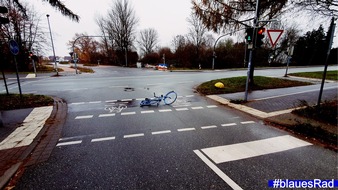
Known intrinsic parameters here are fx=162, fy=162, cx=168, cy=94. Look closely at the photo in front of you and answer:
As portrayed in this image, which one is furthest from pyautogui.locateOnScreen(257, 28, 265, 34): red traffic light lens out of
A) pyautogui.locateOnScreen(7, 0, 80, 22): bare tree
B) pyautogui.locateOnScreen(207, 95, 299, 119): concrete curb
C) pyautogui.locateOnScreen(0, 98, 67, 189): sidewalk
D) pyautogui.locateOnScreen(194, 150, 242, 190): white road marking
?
pyautogui.locateOnScreen(0, 98, 67, 189): sidewalk

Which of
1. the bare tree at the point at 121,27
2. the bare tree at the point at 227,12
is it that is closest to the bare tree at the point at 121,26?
the bare tree at the point at 121,27

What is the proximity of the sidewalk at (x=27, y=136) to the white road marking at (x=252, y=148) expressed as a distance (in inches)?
157

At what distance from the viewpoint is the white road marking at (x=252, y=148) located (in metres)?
3.78

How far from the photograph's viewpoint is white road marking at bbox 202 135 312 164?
378 cm

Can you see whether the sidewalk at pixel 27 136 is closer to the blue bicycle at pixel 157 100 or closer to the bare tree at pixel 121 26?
the blue bicycle at pixel 157 100

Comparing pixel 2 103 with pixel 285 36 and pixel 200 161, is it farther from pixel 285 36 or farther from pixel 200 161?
pixel 285 36

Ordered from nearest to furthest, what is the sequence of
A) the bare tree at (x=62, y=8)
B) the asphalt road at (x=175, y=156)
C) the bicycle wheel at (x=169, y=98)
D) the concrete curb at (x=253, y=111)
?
the asphalt road at (x=175, y=156) → the bare tree at (x=62, y=8) → the concrete curb at (x=253, y=111) → the bicycle wheel at (x=169, y=98)

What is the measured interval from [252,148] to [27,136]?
21.1 ft

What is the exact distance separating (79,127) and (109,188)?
337cm

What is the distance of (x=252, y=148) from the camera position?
13.6ft

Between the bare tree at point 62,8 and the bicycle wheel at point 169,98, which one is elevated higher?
the bare tree at point 62,8

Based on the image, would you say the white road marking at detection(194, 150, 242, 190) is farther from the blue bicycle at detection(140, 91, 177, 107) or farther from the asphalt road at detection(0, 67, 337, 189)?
the blue bicycle at detection(140, 91, 177, 107)

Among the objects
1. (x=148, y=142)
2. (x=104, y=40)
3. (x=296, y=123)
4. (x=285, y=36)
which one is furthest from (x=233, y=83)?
(x=104, y=40)

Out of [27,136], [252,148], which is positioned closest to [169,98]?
[252,148]
